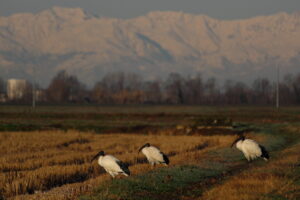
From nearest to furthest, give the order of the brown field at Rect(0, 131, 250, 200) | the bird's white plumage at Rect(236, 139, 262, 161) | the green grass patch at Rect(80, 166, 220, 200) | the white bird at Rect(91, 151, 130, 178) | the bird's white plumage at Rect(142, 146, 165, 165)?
the green grass patch at Rect(80, 166, 220, 200) → the brown field at Rect(0, 131, 250, 200) → the white bird at Rect(91, 151, 130, 178) → the bird's white plumage at Rect(142, 146, 165, 165) → the bird's white plumage at Rect(236, 139, 262, 161)

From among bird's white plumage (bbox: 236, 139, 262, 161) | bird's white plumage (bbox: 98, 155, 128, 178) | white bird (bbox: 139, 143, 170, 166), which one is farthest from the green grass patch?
bird's white plumage (bbox: 236, 139, 262, 161)

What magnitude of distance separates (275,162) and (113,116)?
58321 mm

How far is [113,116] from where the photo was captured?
79750 mm

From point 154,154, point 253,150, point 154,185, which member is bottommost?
point 154,185

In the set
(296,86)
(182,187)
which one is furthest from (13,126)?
(296,86)

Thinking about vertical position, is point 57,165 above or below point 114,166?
below

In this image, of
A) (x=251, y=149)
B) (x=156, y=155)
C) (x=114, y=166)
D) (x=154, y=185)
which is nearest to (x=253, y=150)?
(x=251, y=149)

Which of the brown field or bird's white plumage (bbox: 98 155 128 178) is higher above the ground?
bird's white plumage (bbox: 98 155 128 178)

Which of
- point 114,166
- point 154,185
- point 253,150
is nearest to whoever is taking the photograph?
point 154,185

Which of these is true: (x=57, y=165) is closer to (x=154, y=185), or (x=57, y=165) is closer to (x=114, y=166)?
(x=114, y=166)

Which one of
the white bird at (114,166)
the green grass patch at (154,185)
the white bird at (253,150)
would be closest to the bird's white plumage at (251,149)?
the white bird at (253,150)

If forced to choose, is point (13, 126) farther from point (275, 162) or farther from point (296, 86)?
point (296, 86)

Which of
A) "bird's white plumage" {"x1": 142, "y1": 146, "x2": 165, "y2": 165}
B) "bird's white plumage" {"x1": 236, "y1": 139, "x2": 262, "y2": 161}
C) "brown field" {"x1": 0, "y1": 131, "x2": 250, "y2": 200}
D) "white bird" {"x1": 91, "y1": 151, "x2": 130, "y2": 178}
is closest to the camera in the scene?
"brown field" {"x1": 0, "y1": 131, "x2": 250, "y2": 200}

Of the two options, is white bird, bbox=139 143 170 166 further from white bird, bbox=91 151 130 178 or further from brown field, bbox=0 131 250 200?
→ white bird, bbox=91 151 130 178
